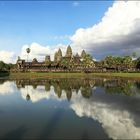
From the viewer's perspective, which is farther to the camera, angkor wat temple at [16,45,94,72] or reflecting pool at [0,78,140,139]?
angkor wat temple at [16,45,94,72]

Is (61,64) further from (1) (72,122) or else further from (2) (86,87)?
(1) (72,122)

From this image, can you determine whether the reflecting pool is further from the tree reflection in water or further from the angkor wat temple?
the angkor wat temple

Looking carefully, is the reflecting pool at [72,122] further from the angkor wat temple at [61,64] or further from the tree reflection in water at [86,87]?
the angkor wat temple at [61,64]

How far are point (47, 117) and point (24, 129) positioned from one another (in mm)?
5671

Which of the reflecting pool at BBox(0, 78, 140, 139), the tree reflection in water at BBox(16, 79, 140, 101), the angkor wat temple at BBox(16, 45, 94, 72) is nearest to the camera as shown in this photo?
the reflecting pool at BBox(0, 78, 140, 139)

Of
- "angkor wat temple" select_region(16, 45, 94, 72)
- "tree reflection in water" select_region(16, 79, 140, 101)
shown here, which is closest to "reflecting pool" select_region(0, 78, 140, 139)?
"tree reflection in water" select_region(16, 79, 140, 101)

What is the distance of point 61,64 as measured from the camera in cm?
15912

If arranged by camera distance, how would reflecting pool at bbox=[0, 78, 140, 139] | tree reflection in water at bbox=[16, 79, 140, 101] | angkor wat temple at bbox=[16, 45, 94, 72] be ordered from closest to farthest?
reflecting pool at bbox=[0, 78, 140, 139], tree reflection in water at bbox=[16, 79, 140, 101], angkor wat temple at bbox=[16, 45, 94, 72]

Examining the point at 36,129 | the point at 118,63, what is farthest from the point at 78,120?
the point at 118,63

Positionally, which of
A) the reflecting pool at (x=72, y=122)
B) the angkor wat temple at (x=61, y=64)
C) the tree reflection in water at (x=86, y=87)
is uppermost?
the angkor wat temple at (x=61, y=64)

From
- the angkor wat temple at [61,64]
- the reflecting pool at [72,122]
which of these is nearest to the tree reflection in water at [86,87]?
the reflecting pool at [72,122]

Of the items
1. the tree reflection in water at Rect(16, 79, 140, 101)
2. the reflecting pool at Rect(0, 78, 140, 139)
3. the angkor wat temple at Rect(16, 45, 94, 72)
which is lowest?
the reflecting pool at Rect(0, 78, 140, 139)

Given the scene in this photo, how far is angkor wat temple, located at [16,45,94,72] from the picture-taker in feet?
489

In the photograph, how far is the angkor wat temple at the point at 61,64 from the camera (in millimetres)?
149125
